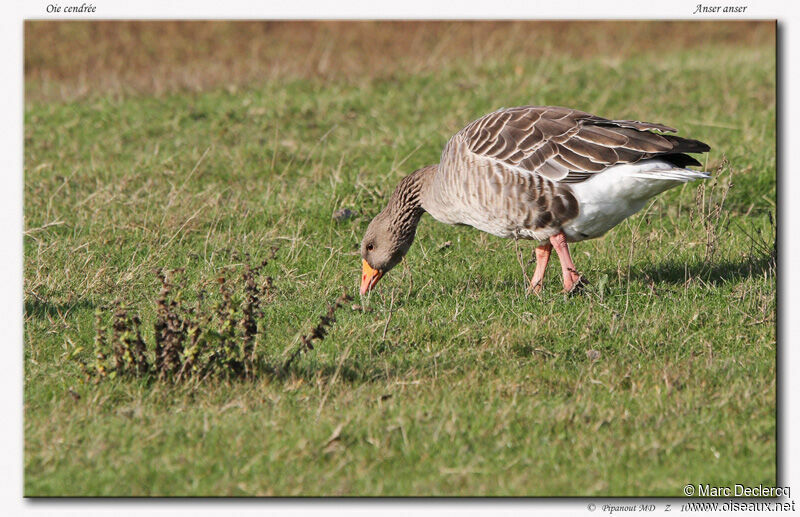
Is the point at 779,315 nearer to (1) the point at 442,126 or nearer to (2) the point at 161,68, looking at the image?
(1) the point at 442,126

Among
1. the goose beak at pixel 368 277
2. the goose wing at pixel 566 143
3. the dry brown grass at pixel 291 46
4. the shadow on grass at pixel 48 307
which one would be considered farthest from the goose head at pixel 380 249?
the dry brown grass at pixel 291 46

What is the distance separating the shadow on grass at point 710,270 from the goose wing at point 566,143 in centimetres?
98

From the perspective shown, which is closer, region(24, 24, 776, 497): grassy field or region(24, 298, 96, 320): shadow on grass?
region(24, 24, 776, 497): grassy field

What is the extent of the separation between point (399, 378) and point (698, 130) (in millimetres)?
6660

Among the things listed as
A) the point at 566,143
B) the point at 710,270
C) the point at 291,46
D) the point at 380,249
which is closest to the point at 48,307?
the point at 380,249

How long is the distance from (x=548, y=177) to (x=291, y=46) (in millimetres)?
12150

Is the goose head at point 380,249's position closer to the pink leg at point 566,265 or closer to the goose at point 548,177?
the goose at point 548,177

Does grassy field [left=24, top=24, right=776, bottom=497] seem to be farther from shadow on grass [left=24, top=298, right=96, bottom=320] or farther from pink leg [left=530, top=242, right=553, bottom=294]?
pink leg [left=530, top=242, right=553, bottom=294]

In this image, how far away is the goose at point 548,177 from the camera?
6492 mm

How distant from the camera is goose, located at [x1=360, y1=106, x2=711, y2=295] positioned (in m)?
6.49

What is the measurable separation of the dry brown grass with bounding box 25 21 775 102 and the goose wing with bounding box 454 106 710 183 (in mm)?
5921

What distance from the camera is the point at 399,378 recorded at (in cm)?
570

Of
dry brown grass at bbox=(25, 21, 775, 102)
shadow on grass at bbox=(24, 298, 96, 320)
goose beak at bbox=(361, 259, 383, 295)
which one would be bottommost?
shadow on grass at bbox=(24, 298, 96, 320)

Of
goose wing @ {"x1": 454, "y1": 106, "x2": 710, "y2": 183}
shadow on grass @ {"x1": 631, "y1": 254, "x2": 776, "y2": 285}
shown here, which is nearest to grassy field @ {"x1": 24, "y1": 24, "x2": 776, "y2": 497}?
shadow on grass @ {"x1": 631, "y1": 254, "x2": 776, "y2": 285}
